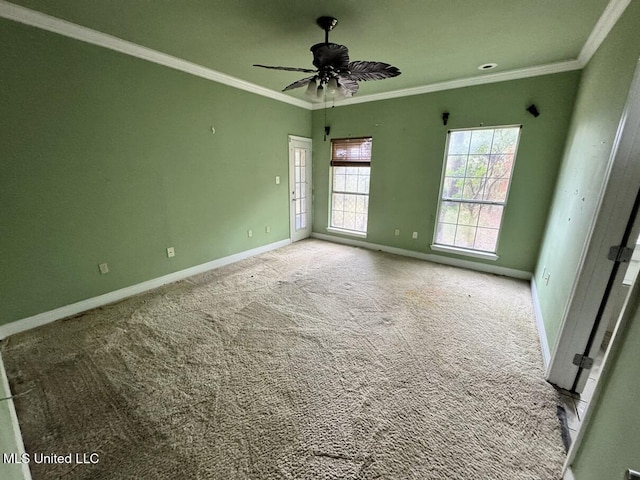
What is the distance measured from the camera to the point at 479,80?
138 inches

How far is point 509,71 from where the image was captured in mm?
3256

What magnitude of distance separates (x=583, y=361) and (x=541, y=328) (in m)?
0.74

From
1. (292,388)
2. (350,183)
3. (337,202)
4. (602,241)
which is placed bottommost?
(292,388)

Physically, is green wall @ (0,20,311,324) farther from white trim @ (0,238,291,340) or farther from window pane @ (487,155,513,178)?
window pane @ (487,155,513,178)

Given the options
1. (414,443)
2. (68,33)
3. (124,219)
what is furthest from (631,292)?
(68,33)

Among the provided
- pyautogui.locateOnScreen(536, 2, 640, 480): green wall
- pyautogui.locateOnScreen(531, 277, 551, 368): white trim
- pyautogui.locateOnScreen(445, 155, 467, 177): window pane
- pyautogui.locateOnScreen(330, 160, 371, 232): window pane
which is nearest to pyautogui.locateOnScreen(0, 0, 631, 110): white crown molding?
pyautogui.locateOnScreen(536, 2, 640, 480): green wall

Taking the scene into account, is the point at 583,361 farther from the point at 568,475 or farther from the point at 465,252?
the point at 465,252

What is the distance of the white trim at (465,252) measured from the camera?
3.87 m

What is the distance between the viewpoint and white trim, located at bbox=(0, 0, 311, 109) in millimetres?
2092

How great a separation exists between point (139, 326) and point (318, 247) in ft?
10.3

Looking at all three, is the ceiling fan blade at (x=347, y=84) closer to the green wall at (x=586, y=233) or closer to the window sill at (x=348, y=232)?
the green wall at (x=586, y=233)

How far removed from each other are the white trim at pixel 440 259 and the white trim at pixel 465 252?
114mm

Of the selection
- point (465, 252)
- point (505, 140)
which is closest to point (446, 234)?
point (465, 252)

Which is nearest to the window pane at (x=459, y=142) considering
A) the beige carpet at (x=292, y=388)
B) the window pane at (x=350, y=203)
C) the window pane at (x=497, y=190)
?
the window pane at (x=497, y=190)
